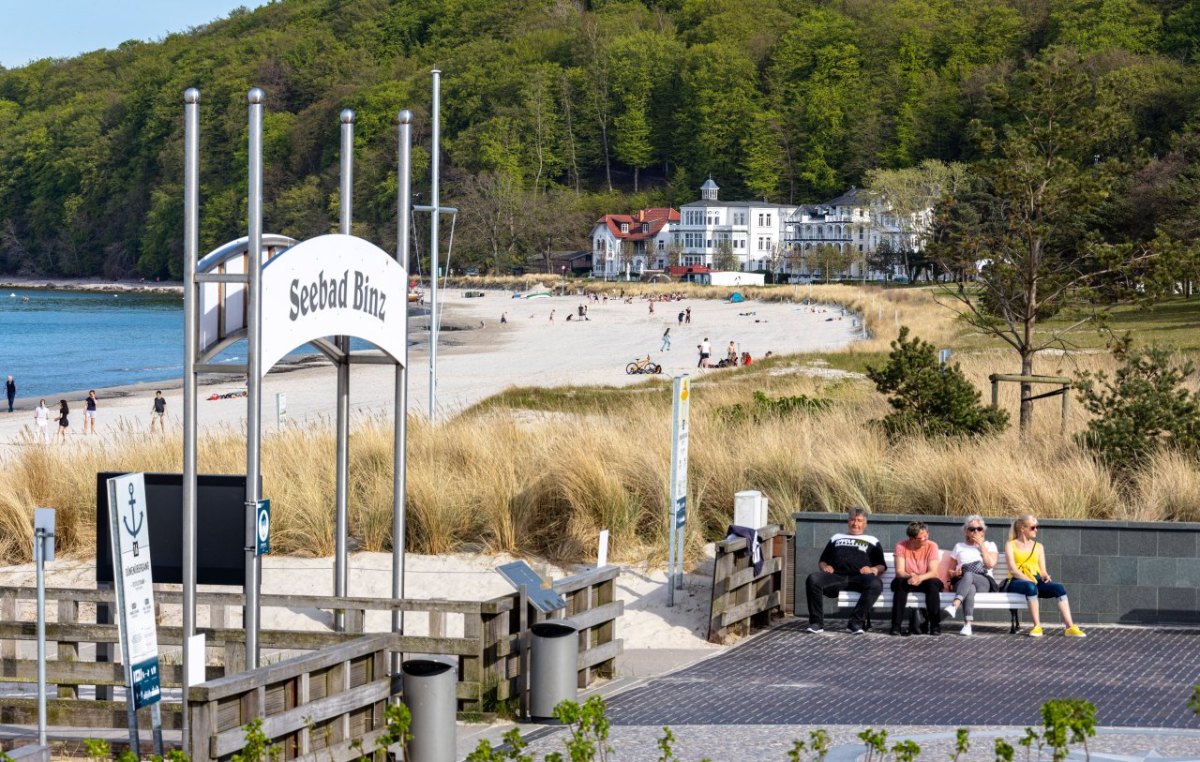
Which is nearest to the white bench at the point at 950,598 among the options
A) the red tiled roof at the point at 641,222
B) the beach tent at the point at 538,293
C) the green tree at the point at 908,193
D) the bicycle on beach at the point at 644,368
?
the bicycle on beach at the point at 644,368

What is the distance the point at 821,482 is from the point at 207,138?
167 metres

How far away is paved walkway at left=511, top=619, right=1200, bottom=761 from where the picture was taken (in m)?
7.68

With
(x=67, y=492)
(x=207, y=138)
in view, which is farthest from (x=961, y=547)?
(x=207, y=138)

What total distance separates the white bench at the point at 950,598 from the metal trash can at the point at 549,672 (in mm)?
3103

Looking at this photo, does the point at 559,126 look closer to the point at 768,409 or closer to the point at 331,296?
the point at 768,409

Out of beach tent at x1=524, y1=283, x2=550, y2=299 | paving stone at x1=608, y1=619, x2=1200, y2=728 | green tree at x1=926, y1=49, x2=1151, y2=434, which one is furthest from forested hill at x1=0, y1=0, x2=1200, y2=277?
paving stone at x1=608, y1=619, x2=1200, y2=728

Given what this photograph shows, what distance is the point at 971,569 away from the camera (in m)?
10.9

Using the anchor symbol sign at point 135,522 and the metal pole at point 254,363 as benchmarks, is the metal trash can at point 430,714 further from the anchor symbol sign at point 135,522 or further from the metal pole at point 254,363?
the anchor symbol sign at point 135,522

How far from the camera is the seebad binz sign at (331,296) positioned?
24.1 ft

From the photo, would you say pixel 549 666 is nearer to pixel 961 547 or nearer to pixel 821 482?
pixel 961 547

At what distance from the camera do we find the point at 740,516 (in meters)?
11.2

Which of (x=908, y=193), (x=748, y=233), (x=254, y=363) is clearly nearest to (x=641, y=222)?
(x=748, y=233)

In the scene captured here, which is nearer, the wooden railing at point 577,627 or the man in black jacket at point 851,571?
the wooden railing at point 577,627

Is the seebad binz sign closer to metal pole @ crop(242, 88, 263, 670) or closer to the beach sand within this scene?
metal pole @ crop(242, 88, 263, 670)
